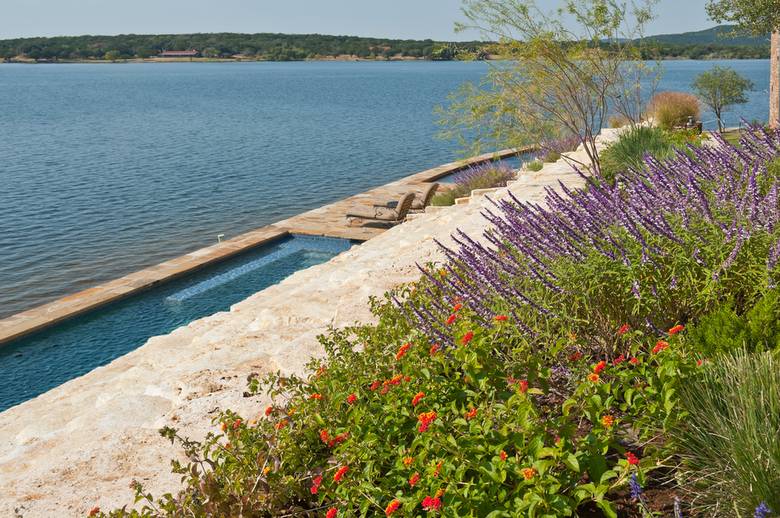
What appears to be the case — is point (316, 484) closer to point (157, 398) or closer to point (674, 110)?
point (157, 398)

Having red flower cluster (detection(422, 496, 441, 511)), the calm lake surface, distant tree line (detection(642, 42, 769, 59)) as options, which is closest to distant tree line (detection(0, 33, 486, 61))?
distant tree line (detection(642, 42, 769, 59))

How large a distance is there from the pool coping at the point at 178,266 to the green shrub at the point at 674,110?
7814mm

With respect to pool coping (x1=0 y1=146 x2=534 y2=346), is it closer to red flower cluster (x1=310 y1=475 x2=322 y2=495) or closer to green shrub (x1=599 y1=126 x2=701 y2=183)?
green shrub (x1=599 y1=126 x2=701 y2=183)

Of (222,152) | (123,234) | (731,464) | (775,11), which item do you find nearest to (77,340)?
(123,234)

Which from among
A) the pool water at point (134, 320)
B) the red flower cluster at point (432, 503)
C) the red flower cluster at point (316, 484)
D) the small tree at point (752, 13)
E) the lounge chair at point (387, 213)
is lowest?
the pool water at point (134, 320)

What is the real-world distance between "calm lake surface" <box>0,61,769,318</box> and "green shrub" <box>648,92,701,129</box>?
63.5 inches

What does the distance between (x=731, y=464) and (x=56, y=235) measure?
18835mm

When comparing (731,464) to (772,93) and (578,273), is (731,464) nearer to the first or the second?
(578,273)

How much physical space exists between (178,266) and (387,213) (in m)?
4.76

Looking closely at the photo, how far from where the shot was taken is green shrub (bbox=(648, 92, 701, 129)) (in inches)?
768

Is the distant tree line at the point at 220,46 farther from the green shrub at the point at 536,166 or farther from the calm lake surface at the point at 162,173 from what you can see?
the green shrub at the point at 536,166

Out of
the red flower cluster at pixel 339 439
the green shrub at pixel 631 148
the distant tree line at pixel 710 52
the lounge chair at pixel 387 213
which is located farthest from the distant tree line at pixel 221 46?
the red flower cluster at pixel 339 439

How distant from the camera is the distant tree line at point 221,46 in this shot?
547ft

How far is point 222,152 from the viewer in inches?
1334
